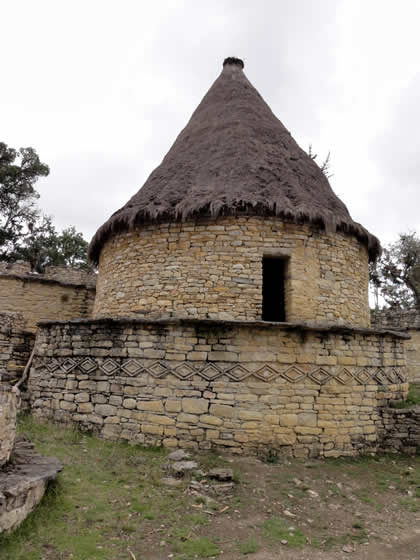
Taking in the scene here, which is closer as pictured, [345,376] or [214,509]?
[214,509]

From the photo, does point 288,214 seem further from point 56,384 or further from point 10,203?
point 10,203

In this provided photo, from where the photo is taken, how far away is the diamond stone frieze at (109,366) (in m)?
6.83

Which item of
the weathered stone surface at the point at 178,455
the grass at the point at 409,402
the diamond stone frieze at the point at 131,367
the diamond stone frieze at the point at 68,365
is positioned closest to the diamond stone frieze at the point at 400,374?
the grass at the point at 409,402

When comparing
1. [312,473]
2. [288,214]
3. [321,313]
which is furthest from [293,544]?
[288,214]

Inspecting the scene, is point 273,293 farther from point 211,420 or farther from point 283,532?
point 283,532

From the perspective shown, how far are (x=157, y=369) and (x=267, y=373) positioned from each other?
1.78 m

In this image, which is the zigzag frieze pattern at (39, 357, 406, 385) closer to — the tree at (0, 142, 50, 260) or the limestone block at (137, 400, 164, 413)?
the limestone block at (137, 400, 164, 413)

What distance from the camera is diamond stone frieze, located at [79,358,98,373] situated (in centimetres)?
702

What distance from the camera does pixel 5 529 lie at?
359 centimetres

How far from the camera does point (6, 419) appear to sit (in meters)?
4.16

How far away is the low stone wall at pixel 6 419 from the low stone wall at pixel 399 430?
5.86 m

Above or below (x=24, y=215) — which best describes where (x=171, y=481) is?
below

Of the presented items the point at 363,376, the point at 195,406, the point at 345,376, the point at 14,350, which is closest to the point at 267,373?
the point at 195,406

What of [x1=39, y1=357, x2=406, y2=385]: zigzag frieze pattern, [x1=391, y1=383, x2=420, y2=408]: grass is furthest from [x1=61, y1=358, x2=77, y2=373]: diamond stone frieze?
[x1=391, y1=383, x2=420, y2=408]: grass
